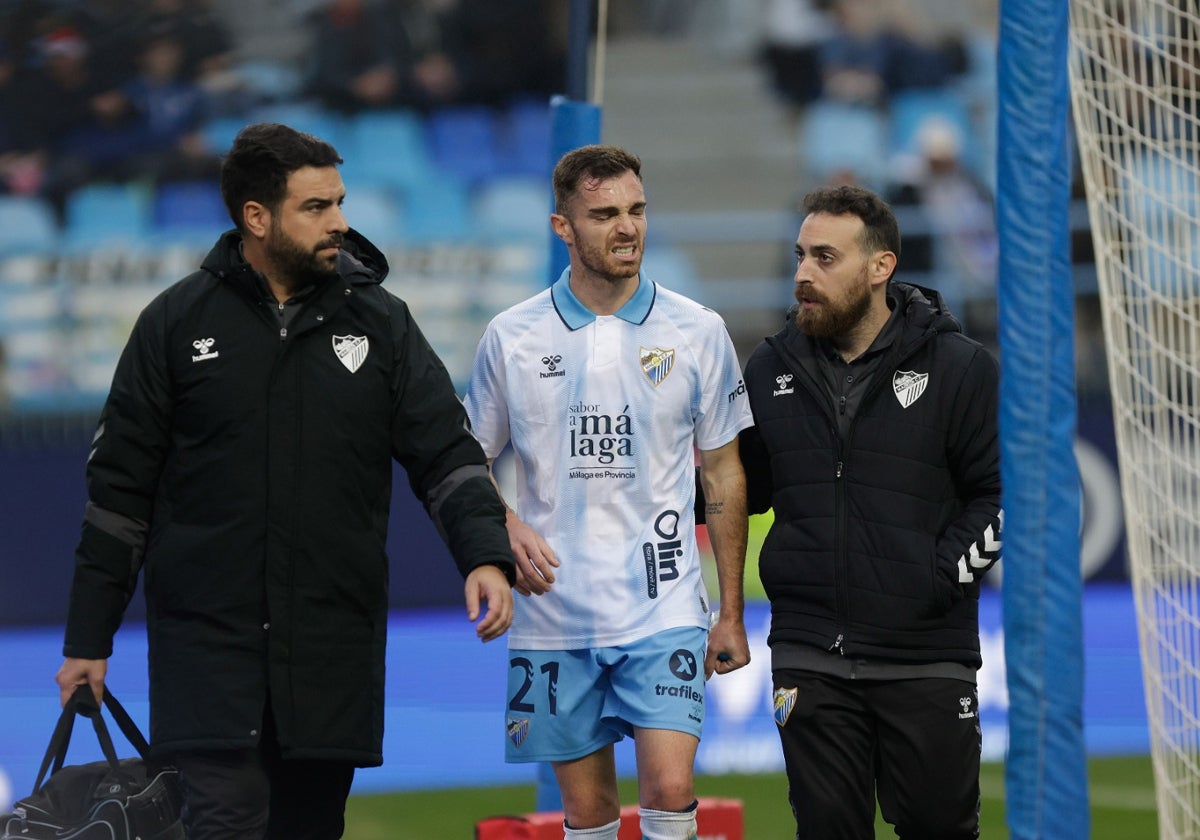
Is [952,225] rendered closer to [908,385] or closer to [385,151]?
[385,151]

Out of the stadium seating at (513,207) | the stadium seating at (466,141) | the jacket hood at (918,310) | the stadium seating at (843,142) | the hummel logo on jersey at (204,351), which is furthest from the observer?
the stadium seating at (843,142)

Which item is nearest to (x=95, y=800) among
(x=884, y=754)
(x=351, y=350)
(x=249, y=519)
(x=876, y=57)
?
(x=249, y=519)

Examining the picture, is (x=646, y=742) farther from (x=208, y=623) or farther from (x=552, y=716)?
(x=208, y=623)

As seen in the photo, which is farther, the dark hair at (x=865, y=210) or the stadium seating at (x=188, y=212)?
the stadium seating at (x=188, y=212)

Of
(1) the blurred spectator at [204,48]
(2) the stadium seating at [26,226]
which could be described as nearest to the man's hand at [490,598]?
(2) the stadium seating at [26,226]

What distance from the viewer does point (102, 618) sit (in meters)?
4.18

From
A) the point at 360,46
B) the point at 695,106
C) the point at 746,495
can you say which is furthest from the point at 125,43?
the point at 746,495

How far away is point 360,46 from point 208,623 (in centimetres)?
948

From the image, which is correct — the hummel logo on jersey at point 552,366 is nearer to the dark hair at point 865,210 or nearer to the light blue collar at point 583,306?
the light blue collar at point 583,306

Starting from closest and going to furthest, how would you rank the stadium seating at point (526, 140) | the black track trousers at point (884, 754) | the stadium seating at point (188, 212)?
the black track trousers at point (884, 754) < the stadium seating at point (188, 212) < the stadium seating at point (526, 140)

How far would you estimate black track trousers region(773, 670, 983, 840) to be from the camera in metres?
4.61

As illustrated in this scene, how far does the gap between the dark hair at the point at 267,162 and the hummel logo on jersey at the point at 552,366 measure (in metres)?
0.86

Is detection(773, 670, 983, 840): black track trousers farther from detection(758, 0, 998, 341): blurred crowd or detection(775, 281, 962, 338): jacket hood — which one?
detection(758, 0, 998, 341): blurred crowd

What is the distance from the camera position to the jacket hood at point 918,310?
190 inches
